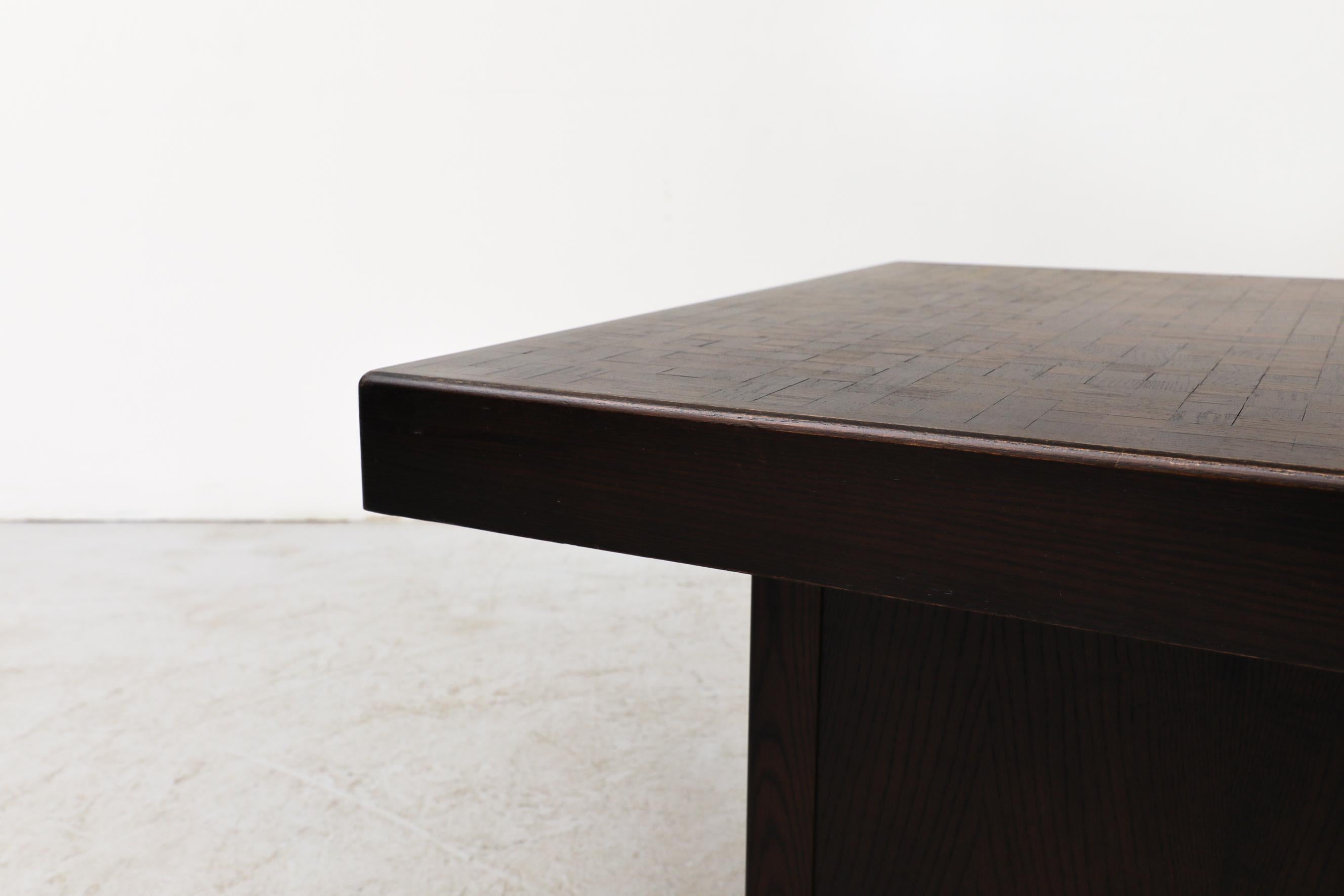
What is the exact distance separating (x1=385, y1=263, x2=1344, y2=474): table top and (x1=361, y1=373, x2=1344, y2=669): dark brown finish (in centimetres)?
2

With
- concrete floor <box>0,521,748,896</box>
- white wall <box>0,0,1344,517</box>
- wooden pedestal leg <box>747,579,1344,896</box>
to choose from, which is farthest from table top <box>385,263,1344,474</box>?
white wall <box>0,0,1344,517</box>

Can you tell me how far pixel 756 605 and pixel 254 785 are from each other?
90 cm

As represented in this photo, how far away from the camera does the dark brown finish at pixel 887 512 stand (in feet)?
1.63

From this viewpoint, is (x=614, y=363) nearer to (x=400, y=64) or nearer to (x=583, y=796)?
(x=583, y=796)

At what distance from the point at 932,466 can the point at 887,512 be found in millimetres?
30

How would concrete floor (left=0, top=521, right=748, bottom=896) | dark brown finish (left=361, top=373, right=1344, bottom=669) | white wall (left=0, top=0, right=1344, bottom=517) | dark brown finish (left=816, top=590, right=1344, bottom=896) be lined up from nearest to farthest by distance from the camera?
dark brown finish (left=361, top=373, right=1344, bottom=669), dark brown finish (left=816, top=590, right=1344, bottom=896), concrete floor (left=0, top=521, right=748, bottom=896), white wall (left=0, top=0, right=1344, bottom=517)

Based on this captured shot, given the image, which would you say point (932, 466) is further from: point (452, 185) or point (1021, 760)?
point (452, 185)

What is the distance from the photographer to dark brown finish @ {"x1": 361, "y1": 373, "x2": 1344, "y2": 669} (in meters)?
0.50

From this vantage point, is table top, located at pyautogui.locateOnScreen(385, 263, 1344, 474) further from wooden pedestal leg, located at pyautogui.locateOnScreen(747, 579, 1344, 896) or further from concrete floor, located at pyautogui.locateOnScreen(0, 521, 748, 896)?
concrete floor, located at pyautogui.locateOnScreen(0, 521, 748, 896)

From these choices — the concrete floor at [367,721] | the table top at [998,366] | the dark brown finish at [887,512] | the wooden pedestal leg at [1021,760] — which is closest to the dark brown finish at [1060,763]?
the wooden pedestal leg at [1021,760]

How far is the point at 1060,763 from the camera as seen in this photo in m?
0.83

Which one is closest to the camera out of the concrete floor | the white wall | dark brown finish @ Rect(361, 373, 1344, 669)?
dark brown finish @ Rect(361, 373, 1344, 669)

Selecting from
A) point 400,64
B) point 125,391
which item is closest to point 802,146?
point 400,64

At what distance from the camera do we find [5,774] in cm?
154
